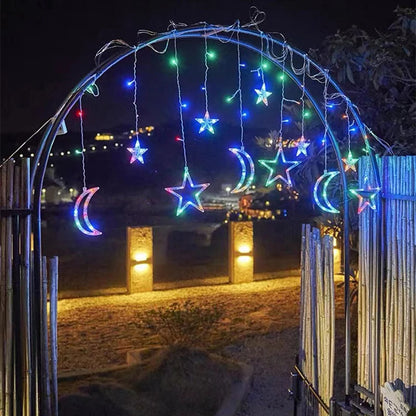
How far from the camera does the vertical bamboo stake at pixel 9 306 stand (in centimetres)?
344

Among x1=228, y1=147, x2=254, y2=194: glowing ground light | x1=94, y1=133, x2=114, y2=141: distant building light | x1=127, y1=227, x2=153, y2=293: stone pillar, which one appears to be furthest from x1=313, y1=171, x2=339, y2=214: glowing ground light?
x1=94, y1=133, x2=114, y2=141: distant building light

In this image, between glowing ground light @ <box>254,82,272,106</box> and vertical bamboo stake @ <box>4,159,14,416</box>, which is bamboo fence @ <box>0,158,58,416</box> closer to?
vertical bamboo stake @ <box>4,159,14,416</box>

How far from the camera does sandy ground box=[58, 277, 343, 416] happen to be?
6016mm

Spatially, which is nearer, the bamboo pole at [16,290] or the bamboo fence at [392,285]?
the bamboo pole at [16,290]

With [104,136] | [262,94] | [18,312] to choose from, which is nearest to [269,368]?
[262,94]

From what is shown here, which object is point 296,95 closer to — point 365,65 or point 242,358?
point 365,65

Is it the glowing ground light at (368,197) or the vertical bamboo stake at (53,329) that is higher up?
the glowing ground light at (368,197)

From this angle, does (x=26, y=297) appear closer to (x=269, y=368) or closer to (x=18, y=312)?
(x=18, y=312)

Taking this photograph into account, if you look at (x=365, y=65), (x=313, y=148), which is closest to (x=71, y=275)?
(x=313, y=148)

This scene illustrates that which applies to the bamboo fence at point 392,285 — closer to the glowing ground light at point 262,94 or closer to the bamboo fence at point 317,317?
the bamboo fence at point 317,317

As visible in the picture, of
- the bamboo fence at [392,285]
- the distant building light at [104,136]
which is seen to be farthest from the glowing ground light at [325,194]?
the distant building light at [104,136]

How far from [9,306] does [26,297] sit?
119 mm

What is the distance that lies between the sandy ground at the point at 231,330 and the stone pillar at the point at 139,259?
284 mm

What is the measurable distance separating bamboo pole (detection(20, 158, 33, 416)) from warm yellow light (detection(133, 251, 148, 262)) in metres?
7.68
